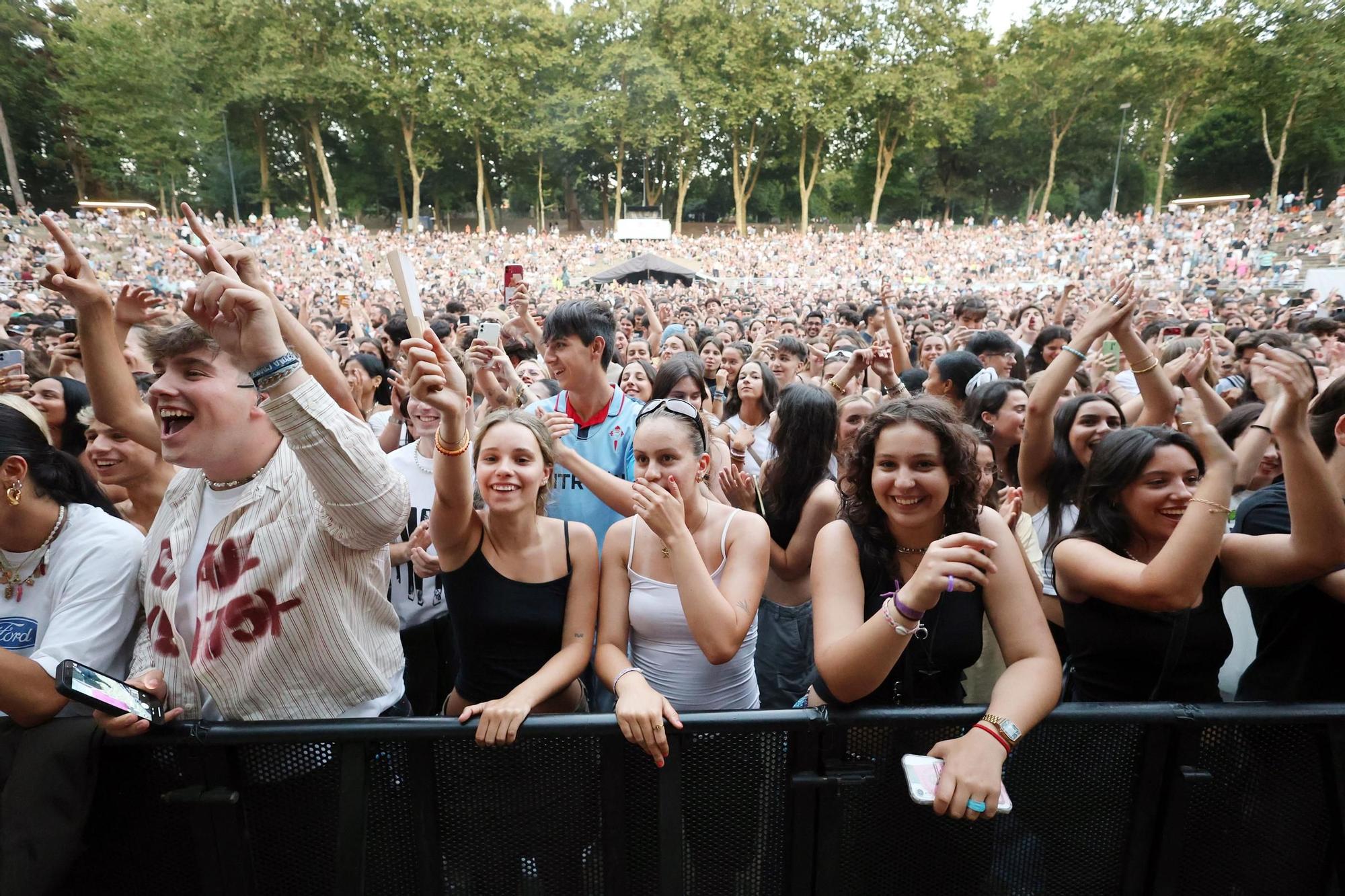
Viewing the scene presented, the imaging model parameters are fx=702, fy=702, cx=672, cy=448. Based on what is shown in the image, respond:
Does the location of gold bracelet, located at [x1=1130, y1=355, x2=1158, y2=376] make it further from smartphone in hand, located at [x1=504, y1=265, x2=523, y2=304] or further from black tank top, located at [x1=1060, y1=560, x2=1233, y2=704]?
smartphone in hand, located at [x1=504, y1=265, x2=523, y2=304]

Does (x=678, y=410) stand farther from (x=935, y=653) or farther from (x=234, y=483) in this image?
(x=234, y=483)

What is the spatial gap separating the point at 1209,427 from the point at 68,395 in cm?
463

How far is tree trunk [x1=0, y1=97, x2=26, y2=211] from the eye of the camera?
3066cm

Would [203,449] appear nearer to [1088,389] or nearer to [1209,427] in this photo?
[1209,427]

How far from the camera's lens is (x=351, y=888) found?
1685 mm

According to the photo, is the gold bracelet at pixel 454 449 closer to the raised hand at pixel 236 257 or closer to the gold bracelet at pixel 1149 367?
the raised hand at pixel 236 257

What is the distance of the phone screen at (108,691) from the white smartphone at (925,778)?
1732mm

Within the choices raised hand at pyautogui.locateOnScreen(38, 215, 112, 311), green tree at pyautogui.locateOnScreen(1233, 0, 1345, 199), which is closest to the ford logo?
raised hand at pyautogui.locateOnScreen(38, 215, 112, 311)

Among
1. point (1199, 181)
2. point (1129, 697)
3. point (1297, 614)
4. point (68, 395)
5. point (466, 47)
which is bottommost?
point (1129, 697)

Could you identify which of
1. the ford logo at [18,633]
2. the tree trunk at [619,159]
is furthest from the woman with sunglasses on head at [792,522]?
the tree trunk at [619,159]

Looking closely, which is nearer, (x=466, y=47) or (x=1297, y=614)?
(x=1297, y=614)

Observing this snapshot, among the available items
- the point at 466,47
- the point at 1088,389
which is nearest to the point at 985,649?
the point at 1088,389

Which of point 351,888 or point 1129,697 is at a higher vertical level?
point 1129,697

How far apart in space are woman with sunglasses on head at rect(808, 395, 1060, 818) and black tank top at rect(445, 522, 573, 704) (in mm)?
795
